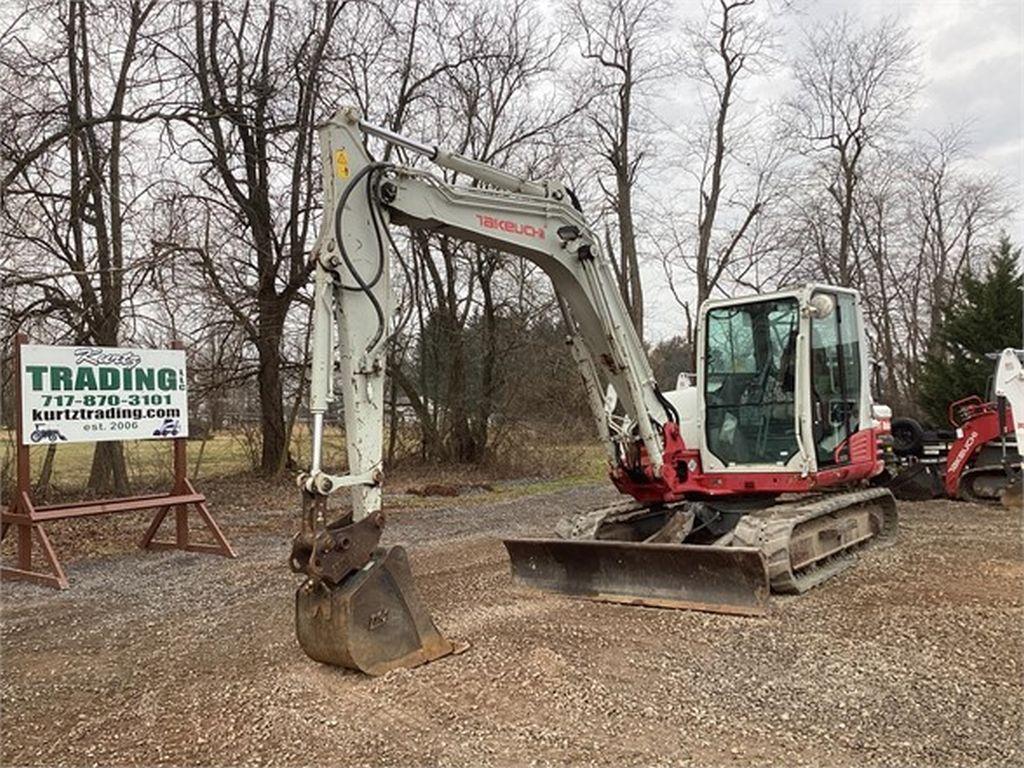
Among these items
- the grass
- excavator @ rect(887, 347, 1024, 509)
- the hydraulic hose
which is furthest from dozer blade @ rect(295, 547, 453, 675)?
excavator @ rect(887, 347, 1024, 509)

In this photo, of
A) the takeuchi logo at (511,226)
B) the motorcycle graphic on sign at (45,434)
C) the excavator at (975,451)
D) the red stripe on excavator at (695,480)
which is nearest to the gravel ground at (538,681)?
the red stripe on excavator at (695,480)

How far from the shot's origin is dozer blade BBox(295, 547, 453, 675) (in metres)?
4.54

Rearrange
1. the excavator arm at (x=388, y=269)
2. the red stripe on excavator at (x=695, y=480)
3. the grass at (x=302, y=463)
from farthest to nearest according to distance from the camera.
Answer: the grass at (x=302, y=463) < the red stripe on excavator at (x=695, y=480) < the excavator arm at (x=388, y=269)

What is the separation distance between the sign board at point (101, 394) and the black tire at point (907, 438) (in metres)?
9.92

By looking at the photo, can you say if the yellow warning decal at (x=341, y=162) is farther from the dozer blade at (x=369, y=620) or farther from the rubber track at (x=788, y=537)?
the rubber track at (x=788, y=537)

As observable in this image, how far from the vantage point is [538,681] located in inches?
182

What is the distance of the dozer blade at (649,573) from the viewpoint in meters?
5.96

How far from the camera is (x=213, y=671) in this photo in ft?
16.5

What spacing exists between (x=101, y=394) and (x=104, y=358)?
1.17ft

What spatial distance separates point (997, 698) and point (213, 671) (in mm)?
4219

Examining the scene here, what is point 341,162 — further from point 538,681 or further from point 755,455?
point 755,455

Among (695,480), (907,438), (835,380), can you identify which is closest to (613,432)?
(695,480)

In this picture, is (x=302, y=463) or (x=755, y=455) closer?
(x=755, y=455)

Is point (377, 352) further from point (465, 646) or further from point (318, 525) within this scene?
point (465, 646)
